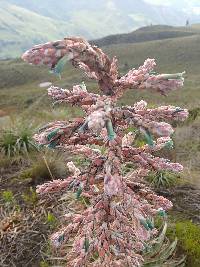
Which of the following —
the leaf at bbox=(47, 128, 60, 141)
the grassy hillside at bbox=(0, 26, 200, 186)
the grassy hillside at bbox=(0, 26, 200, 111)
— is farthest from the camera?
the grassy hillside at bbox=(0, 26, 200, 111)

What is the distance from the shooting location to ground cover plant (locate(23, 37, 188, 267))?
2309mm

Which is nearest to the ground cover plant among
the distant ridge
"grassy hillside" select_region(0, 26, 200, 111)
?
"grassy hillside" select_region(0, 26, 200, 111)

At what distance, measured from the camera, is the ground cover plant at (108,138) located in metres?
2.31

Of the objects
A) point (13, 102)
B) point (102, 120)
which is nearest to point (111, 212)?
point (102, 120)

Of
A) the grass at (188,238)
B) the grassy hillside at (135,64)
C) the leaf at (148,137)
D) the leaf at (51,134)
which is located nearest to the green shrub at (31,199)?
the grass at (188,238)

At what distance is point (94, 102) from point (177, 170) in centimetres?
74

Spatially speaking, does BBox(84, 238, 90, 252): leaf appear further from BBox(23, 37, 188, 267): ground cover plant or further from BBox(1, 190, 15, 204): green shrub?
BBox(1, 190, 15, 204): green shrub

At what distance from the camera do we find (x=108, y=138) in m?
2.47

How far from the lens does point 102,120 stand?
7.29 ft

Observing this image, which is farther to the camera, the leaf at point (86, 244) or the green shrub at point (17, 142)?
the green shrub at point (17, 142)

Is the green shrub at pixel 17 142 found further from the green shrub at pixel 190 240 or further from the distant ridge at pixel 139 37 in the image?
the distant ridge at pixel 139 37

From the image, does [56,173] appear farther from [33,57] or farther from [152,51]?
[152,51]

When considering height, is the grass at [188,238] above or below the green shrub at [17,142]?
above

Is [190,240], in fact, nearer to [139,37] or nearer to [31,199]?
[31,199]
